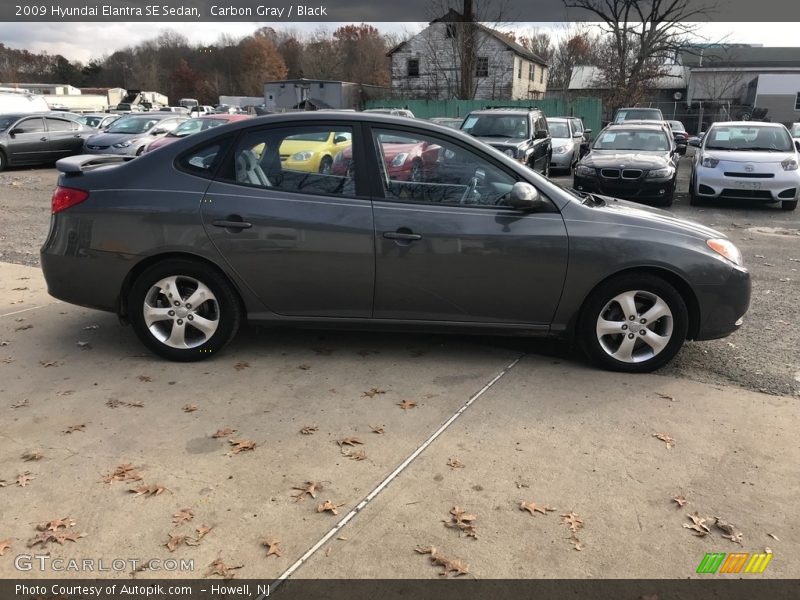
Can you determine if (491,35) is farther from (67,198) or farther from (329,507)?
(329,507)

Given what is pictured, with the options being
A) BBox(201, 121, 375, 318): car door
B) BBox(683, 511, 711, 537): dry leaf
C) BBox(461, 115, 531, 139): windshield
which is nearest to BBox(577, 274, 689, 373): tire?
BBox(201, 121, 375, 318): car door

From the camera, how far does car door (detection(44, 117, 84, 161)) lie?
18703mm

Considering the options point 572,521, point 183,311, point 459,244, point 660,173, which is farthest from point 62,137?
point 572,521

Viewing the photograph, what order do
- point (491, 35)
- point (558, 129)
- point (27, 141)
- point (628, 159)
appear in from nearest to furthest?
point (628, 159), point (27, 141), point (558, 129), point (491, 35)

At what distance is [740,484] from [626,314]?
1457mm

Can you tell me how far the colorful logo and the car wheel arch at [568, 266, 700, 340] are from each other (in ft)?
6.51

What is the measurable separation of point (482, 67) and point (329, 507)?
4693cm

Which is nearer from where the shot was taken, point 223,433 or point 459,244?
point 223,433

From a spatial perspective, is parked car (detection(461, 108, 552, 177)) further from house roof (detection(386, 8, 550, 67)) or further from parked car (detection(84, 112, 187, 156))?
house roof (detection(386, 8, 550, 67))

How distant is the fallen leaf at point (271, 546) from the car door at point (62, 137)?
753 inches

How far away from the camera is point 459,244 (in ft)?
14.1

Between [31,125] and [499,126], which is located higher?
[499,126]
